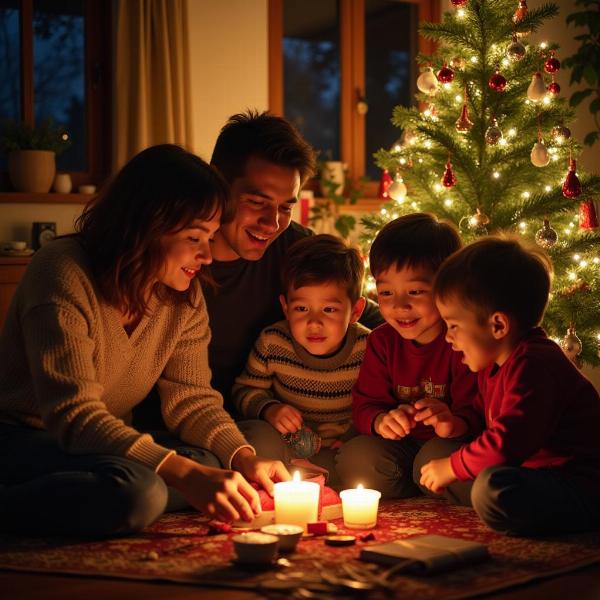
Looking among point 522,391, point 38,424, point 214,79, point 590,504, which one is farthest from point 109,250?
point 214,79

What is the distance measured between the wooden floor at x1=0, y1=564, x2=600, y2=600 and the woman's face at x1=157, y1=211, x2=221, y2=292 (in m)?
0.78

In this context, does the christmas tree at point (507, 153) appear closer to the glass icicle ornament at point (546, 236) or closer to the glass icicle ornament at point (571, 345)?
the glass icicle ornament at point (571, 345)

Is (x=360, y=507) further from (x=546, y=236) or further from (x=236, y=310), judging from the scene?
(x=546, y=236)

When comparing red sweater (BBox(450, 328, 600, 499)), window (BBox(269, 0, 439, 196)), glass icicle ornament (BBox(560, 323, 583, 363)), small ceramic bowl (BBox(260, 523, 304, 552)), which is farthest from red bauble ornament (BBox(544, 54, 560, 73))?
window (BBox(269, 0, 439, 196))

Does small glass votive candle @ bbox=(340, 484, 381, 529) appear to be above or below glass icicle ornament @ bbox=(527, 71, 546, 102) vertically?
below

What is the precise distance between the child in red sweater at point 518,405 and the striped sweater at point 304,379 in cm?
51

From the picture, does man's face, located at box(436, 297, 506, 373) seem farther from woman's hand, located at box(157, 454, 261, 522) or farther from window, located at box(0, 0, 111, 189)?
window, located at box(0, 0, 111, 189)

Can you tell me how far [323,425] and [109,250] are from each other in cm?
88

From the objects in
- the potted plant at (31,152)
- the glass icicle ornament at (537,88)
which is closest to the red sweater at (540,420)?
the glass icicle ornament at (537,88)

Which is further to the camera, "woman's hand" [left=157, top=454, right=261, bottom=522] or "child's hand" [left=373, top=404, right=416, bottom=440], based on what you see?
"child's hand" [left=373, top=404, right=416, bottom=440]

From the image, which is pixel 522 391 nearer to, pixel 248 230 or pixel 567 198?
pixel 248 230

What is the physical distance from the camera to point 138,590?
1.79 meters

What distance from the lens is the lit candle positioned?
6.92 ft

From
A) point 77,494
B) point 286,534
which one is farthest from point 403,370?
point 77,494
